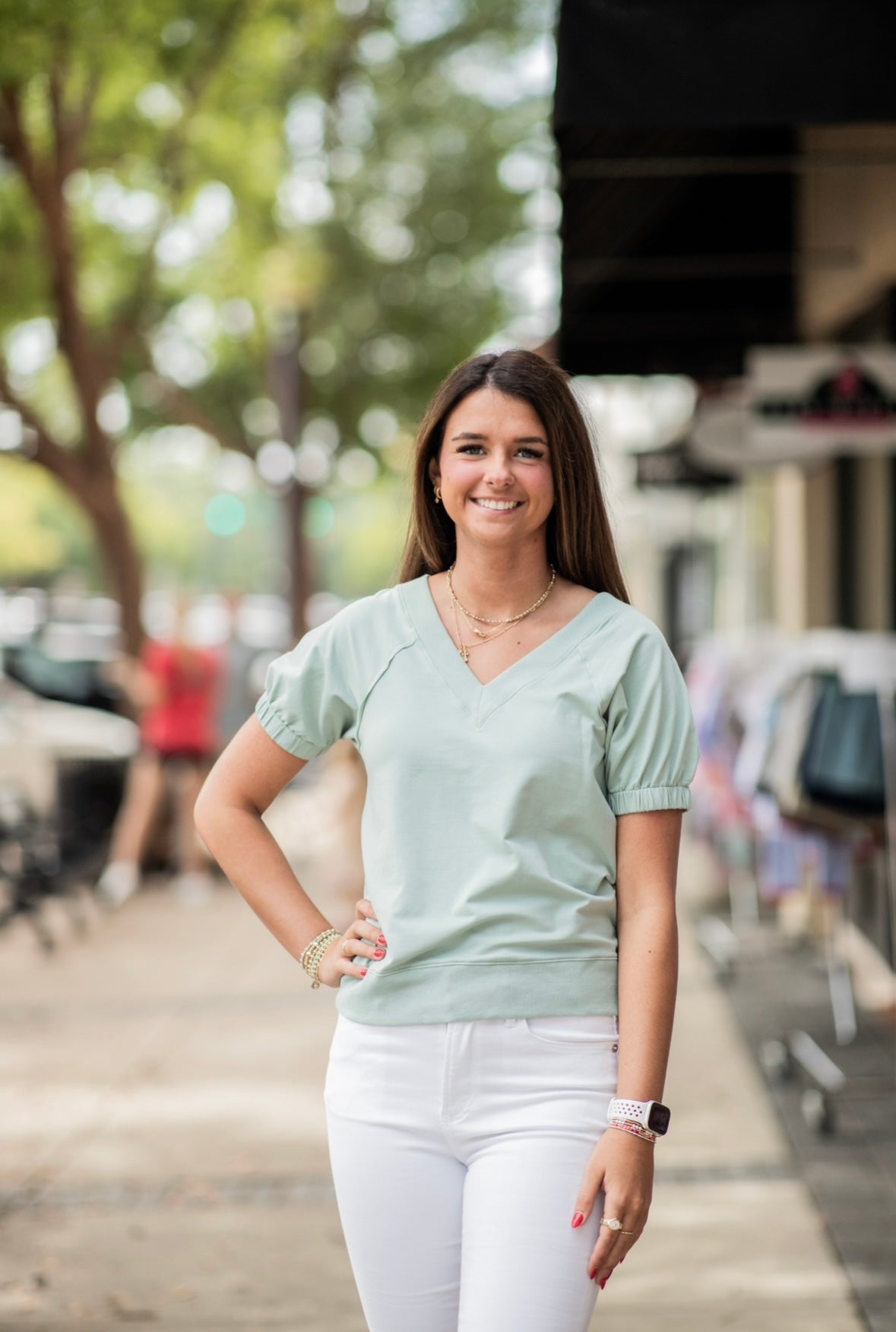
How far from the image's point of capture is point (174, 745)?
11.5 metres

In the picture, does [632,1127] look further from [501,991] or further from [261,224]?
[261,224]

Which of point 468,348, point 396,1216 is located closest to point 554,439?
point 396,1216

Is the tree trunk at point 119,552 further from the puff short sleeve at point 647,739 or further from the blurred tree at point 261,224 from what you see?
the puff short sleeve at point 647,739

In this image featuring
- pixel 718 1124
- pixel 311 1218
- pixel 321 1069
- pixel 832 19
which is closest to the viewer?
pixel 832 19

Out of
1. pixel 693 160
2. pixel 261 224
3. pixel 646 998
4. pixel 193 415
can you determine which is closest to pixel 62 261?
pixel 261 224

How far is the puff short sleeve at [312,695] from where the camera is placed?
248cm

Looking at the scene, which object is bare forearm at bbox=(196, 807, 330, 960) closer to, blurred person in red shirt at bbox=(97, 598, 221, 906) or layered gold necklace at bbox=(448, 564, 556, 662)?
layered gold necklace at bbox=(448, 564, 556, 662)

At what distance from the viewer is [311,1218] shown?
4.96 metres

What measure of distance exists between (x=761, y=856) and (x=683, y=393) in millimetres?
12753

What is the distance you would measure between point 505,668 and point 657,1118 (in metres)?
0.64

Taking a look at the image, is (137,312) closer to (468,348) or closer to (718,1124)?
(468,348)

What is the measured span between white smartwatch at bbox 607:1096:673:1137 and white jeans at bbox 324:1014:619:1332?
0.04 meters

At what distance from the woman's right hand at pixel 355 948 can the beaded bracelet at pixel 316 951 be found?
0.12 feet

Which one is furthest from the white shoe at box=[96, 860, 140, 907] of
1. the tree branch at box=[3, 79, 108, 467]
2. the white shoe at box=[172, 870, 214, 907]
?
the tree branch at box=[3, 79, 108, 467]
